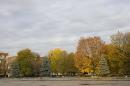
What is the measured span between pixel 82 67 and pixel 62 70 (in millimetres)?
23604

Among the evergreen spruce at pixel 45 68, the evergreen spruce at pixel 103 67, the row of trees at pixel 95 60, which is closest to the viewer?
the row of trees at pixel 95 60

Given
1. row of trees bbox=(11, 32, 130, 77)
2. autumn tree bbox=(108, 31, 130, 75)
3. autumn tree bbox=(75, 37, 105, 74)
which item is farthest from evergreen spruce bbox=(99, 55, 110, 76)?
autumn tree bbox=(75, 37, 105, 74)

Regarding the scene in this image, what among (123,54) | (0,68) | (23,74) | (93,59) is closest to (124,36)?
(123,54)

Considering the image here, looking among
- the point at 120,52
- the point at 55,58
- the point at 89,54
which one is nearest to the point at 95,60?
the point at 89,54

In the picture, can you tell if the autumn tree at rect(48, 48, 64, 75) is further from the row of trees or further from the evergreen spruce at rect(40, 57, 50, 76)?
the evergreen spruce at rect(40, 57, 50, 76)

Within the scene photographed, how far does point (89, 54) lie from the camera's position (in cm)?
9469

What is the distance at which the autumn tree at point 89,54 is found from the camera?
94375 mm

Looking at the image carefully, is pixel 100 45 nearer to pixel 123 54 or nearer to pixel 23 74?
pixel 123 54

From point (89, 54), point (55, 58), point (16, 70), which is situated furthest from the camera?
point (55, 58)

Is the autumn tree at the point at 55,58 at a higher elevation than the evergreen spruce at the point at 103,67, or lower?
higher

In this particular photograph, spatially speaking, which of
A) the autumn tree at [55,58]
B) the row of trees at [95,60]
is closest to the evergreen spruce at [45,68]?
the row of trees at [95,60]

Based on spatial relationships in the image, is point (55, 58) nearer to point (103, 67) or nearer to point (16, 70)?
point (16, 70)

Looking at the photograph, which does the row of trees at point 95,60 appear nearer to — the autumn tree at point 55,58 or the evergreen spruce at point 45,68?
the evergreen spruce at point 45,68

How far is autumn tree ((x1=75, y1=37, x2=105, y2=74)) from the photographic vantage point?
A: 94375mm
